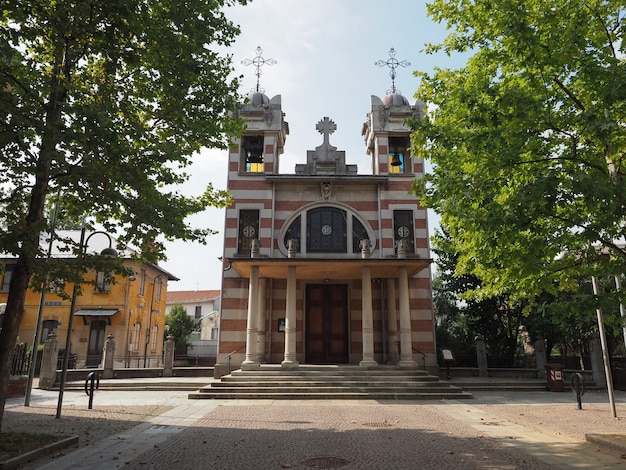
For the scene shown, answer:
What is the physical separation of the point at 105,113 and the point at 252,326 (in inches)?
434

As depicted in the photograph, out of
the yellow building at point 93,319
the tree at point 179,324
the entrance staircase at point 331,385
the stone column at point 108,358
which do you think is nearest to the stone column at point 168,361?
the stone column at point 108,358

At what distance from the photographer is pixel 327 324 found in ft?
63.6

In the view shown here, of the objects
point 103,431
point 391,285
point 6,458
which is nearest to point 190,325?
point 391,285

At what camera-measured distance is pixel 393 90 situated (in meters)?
23.5

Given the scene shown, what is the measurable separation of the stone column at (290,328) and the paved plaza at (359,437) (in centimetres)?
278

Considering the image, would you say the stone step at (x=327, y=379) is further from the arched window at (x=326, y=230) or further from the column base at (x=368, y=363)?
the arched window at (x=326, y=230)

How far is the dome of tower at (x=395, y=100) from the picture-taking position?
74.3 feet

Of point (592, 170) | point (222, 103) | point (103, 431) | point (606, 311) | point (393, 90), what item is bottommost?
point (103, 431)

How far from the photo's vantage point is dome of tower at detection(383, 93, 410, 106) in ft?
74.3

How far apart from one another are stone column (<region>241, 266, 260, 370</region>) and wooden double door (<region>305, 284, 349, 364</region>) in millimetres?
3125

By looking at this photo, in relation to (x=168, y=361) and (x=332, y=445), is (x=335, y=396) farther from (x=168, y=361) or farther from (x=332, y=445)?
(x=168, y=361)

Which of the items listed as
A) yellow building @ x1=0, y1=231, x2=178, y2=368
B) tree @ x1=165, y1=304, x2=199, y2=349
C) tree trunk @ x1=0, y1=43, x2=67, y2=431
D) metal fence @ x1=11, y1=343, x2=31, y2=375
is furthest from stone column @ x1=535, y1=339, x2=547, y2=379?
tree @ x1=165, y1=304, x2=199, y2=349

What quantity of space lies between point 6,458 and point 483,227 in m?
8.50

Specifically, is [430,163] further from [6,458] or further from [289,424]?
[6,458]
